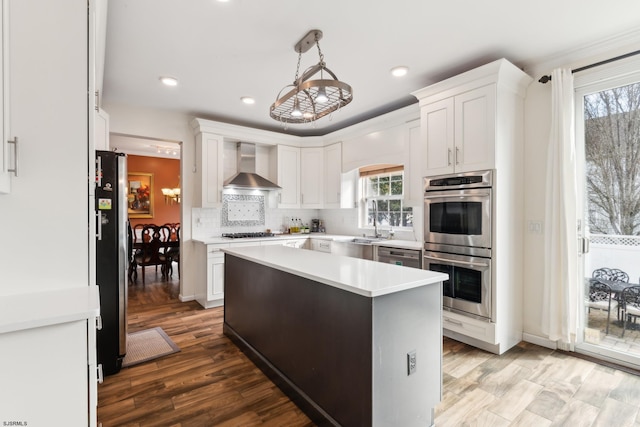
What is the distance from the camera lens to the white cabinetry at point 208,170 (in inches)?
172

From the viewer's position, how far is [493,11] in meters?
2.17

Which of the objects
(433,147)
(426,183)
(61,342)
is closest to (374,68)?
(433,147)

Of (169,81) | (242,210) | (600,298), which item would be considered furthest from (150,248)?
(600,298)

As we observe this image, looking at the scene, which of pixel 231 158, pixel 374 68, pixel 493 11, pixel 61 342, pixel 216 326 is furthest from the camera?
pixel 231 158

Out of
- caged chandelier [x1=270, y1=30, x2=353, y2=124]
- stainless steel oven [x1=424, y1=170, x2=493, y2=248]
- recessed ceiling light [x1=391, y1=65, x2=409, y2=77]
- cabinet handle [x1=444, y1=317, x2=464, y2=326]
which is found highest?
recessed ceiling light [x1=391, y1=65, x2=409, y2=77]

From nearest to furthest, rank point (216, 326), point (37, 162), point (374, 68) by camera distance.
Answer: point (37, 162) < point (374, 68) < point (216, 326)

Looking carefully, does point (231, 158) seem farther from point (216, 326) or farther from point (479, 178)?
point (479, 178)

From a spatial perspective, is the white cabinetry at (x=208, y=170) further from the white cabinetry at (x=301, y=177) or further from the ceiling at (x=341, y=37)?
the white cabinetry at (x=301, y=177)

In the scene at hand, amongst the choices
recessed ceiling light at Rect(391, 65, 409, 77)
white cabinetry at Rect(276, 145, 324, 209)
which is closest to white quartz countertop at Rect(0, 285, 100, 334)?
recessed ceiling light at Rect(391, 65, 409, 77)

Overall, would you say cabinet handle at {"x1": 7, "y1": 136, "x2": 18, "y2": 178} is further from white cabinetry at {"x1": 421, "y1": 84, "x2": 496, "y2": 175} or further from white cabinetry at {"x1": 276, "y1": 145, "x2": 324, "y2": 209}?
white cabinetry at {"x1": 276, "y1": 145, "x2": 324, "y2": 209}

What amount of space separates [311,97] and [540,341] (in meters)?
3.06

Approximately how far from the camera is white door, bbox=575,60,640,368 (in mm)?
2557

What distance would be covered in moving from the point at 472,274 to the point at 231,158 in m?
3.86

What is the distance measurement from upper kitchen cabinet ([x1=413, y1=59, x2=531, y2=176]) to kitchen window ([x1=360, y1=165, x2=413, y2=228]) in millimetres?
1349
